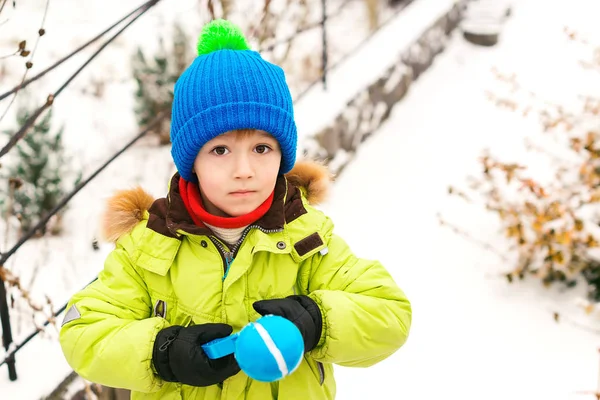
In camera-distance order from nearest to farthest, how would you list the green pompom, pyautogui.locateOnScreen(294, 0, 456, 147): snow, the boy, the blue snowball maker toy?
the blue snowball maker toy, the boy, the green pompom, pyautogui.locateOnScreen(294, 0, 456, 147): snow

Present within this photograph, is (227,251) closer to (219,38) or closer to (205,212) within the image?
(205,212)

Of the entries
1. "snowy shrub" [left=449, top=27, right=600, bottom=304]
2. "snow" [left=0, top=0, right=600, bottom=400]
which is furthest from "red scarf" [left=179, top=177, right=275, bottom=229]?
"snowy shrub" [left=449, top=27, right=600, bottom=304]

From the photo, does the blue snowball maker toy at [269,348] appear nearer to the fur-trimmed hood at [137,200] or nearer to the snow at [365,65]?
the fur-trimmed hood at [137,200]

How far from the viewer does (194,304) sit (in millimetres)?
1431

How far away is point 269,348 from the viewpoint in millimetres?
1139

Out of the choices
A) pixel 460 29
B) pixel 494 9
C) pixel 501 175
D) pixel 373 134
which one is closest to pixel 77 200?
pixel 373 134

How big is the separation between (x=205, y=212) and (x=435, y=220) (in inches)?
80.5

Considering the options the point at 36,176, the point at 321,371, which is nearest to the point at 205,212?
the point at 321,371

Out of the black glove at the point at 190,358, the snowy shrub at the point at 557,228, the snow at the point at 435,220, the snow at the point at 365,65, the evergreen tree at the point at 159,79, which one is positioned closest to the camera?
the black glove at the point at 190,358

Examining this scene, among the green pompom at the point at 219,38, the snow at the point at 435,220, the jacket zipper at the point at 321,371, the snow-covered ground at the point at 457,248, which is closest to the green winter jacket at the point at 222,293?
the jacket zipper at the point at 321,371

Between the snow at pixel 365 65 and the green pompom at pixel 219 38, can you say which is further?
the snow at pixel 365 65

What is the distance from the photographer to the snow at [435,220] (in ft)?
7.89

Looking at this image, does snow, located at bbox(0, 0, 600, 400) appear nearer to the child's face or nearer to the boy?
the boy

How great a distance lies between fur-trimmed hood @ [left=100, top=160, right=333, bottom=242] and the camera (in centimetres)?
153
